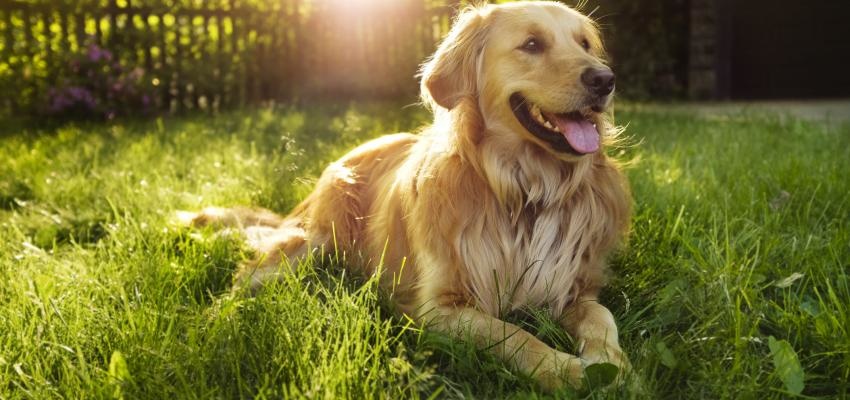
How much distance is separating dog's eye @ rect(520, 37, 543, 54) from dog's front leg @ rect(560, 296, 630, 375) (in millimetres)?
822

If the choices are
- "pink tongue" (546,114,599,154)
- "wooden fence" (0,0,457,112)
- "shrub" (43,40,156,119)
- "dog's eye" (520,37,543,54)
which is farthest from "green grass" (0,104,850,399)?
"wooden fence" (0,0,457,112)

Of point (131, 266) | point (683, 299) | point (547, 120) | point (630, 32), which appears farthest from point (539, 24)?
point (630, 32)

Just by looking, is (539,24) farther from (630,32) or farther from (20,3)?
(630,32)

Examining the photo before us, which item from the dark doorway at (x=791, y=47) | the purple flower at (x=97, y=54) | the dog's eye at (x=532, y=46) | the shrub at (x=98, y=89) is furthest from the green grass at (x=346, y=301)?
the dark doorway at (x=791, y=47)

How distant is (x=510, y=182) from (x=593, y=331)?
585 mm

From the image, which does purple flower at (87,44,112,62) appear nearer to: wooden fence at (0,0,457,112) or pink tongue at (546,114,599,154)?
wooden fence at (0,0,457,112)

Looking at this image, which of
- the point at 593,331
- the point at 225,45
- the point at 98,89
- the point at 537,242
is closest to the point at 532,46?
the point at 537,242

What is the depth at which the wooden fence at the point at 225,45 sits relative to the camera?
24.2 ft

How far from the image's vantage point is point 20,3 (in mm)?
7383

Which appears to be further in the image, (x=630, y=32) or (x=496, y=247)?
(x=630, y=32)

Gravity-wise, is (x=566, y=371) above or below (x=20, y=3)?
below

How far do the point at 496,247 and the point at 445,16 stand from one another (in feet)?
24.9

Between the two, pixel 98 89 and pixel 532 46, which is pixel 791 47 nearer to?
pixel 98 89

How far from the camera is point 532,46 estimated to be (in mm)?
2424
